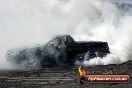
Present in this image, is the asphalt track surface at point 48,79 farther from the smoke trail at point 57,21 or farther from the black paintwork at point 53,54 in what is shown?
the smoke trail at point 57,21

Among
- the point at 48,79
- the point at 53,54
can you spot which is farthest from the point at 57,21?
the point at 48,79

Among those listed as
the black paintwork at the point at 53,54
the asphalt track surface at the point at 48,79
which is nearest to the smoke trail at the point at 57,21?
the black paintwork at the point at 53,54

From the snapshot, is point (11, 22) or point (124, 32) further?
point (11, 22)

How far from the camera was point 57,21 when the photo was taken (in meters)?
41.4

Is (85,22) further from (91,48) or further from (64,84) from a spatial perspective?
(64,84)

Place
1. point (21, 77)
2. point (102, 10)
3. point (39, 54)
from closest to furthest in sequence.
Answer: point (21, 77), point (39, 54), point (102, 10)

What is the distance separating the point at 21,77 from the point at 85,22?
77.2 feet

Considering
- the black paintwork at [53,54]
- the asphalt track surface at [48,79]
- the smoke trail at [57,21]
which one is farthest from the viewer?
the smoke trail at [57,21]

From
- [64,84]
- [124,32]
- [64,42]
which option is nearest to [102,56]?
[64,42]

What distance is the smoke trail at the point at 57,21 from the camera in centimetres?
3532

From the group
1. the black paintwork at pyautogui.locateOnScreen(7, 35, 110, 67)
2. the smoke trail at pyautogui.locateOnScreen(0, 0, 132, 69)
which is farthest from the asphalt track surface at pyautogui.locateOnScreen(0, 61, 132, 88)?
the smoke trail at pyautogui.locateOnScreen(0, 0, 132, 69)

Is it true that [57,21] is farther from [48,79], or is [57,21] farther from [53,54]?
[48,79]

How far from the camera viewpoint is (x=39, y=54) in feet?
81.3

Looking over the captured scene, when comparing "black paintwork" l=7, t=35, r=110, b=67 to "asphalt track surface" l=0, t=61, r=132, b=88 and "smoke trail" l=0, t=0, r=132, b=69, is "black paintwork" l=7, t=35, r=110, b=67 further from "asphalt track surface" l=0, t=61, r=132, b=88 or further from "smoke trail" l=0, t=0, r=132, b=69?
"smoke trail" l=0, t=0, r=132, b=69
